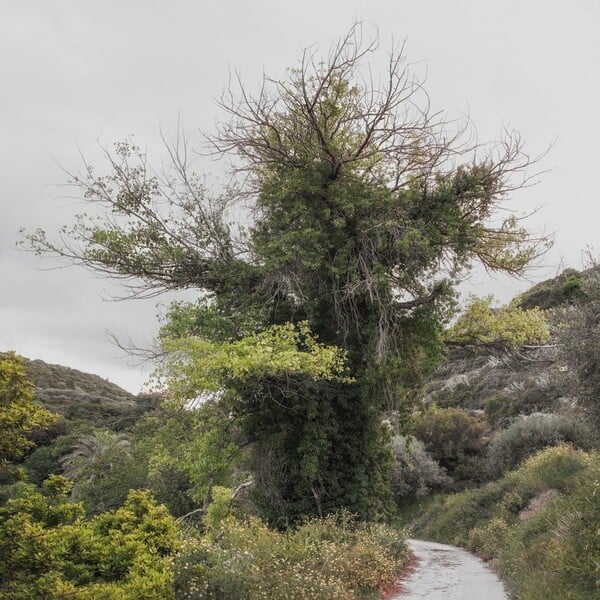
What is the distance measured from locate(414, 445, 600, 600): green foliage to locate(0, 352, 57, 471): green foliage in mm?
6552

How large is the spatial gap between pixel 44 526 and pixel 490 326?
11.9 meters

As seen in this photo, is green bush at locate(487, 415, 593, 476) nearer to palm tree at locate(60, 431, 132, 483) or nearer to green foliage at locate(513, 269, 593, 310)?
green foliage at locate(513, 269, 593, 310)

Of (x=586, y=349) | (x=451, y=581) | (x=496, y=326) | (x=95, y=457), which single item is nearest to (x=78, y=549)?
(x=451, y=581)

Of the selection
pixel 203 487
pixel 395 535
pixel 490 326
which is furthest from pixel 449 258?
pixel 203 487

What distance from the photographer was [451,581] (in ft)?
37.6

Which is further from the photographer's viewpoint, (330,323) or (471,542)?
(471,542)

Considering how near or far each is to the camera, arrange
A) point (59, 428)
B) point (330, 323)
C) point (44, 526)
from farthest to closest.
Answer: point (59, 428) → point (330, 323) → point (44, 526)

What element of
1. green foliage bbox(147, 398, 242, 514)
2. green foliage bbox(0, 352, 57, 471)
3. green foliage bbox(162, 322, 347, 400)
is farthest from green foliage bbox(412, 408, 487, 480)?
green foliage bbox(0, 352, 57, 471)

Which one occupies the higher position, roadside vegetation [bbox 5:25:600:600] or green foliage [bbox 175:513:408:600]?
roadside vegetation [bbox 5:25:600:600]

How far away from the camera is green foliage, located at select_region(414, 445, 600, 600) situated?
7.63m

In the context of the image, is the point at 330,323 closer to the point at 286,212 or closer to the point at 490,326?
the point at 286,212

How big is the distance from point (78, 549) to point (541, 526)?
9.75m

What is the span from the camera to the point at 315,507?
13422mm

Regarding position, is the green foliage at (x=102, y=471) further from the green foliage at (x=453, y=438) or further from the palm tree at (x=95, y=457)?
the green foliage at (x=453, y=438)
